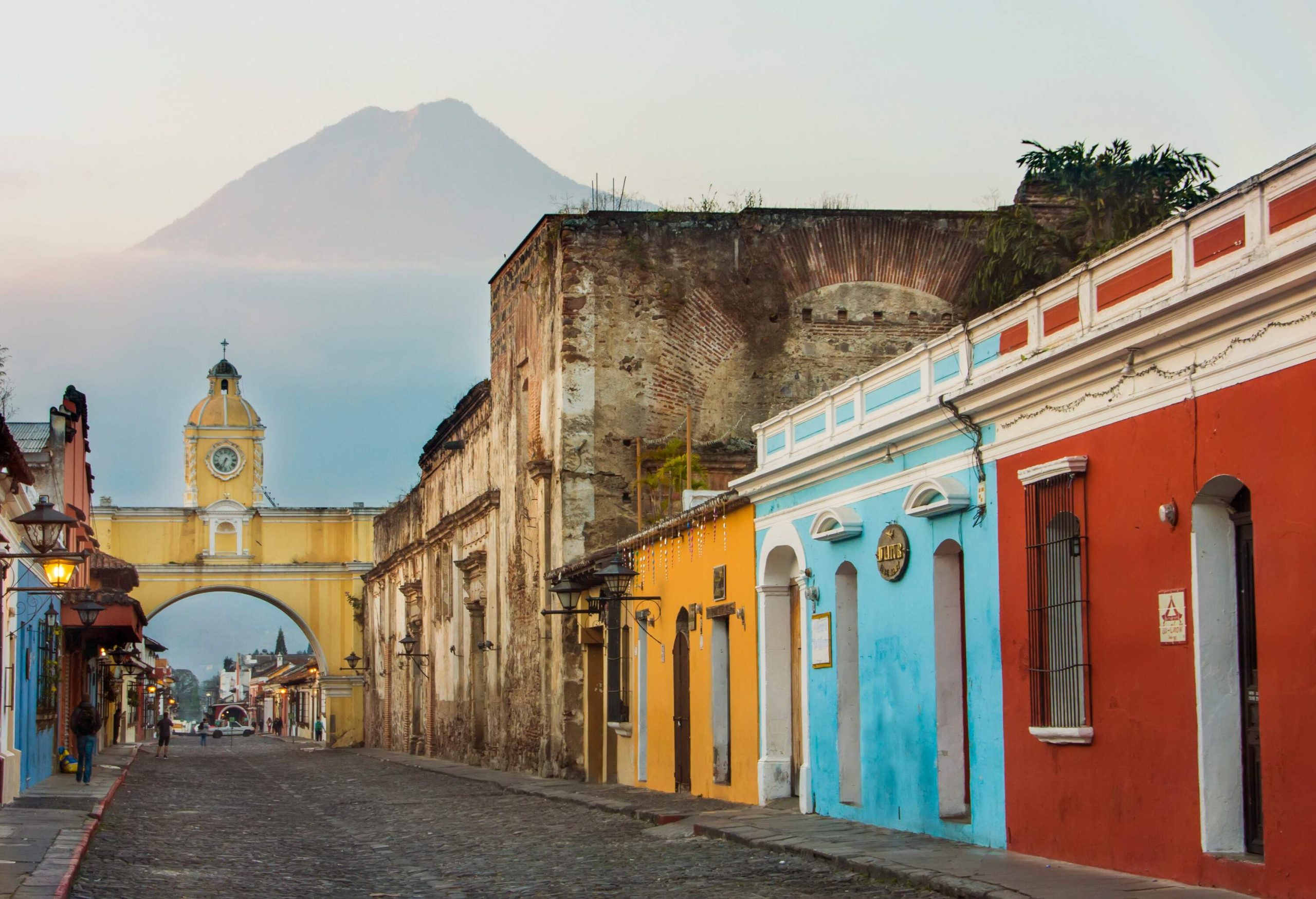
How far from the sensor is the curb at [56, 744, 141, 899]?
9.27 meters

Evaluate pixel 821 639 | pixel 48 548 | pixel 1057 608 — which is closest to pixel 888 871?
pixel 1057 608

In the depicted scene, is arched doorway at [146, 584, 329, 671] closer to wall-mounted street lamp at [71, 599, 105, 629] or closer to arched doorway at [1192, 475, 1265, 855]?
wall-mounted street lamp at [71, 599, 105, 629]

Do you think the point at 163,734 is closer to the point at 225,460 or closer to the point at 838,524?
the point at 225,460

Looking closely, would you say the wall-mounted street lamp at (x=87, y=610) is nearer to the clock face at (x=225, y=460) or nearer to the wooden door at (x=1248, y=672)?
the wooden door at (x=1248, y=672)

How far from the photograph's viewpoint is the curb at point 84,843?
30.4 ft

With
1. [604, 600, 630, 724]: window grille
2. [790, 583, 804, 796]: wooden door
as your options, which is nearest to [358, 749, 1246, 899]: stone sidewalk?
[790, 583, 804, 796]: wooden door

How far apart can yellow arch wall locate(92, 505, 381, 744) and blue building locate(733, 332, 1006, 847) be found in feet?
112

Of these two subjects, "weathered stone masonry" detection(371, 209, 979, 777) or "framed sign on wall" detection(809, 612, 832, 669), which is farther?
"weathered stone masonry" detection(371, 209, 979, 777)

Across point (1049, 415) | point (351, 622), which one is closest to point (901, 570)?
point (1049, 415)

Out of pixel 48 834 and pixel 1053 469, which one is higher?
pixel 1053 469

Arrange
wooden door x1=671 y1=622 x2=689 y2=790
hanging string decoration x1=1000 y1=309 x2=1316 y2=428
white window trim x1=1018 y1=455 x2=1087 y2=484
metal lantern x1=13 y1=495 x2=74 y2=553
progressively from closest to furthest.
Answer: hanging string decoration x1=1000 y1=309 x2=1316 y2=428, white window trim x1=1018 y1=455 x2=1087 y2=484, metal lantern x1=13 y1=495 x2=74 y2=553, wooden door x1=671 y1=622 x2=689 y2=790

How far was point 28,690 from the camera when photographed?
20.5 meters

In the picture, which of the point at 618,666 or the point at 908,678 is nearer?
the point at 908,678

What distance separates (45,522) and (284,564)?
34.9m
